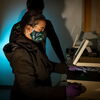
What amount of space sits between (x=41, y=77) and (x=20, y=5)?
2496mm

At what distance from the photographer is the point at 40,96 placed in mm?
1246

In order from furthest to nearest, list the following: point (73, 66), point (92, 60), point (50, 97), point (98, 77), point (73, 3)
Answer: point (73, 3), point (92, 60), point (73, 66), point (98, 77), point (50, 97)

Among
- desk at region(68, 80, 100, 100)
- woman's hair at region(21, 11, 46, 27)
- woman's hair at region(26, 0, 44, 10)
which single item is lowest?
desk at region(68, 80, 100, 100)

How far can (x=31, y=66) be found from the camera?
4.29 ft

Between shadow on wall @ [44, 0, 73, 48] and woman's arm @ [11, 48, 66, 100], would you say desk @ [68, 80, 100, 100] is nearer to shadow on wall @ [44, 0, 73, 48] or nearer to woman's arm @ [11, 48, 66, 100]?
woman's arm @ [11, 48, 66, 100]

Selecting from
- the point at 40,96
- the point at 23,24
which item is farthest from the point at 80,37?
the point at 40,96

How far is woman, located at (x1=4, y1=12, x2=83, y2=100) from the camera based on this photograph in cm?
124

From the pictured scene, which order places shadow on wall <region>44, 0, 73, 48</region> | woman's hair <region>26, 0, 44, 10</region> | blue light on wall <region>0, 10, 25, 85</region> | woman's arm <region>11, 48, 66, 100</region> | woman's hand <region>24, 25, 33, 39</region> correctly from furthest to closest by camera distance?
blue light on wall <region>0, 10, 25, 85</region> < shadow on wall <region>44, 0, 73, 48</region> < woman's hair <region>26, 0, 44, 10</region> < woman's hand <region>24, 25, 33, 39</region> < woman's arm <region>11, 48, 66, 100</region>

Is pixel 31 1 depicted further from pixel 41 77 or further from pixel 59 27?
pixel 59 27

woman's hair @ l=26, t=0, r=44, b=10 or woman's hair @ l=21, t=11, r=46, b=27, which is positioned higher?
woman's hair @ l=26, t=0, r=44, b=10

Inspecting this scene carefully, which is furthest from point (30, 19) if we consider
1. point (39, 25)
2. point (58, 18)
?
point (58, 18)

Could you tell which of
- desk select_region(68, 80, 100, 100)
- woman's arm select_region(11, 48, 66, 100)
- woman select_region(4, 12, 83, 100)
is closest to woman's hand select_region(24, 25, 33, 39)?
woman select_region(4, 12, 83, 100)

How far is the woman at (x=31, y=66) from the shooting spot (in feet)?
4.07

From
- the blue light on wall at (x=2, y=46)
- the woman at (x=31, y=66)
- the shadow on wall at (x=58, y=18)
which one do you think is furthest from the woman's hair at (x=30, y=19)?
the blue light on wall at (x=2, y=46)
